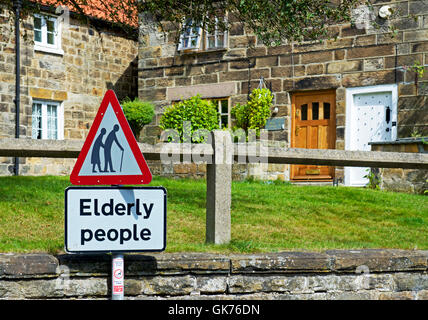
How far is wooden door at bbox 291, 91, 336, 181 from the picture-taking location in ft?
46.7

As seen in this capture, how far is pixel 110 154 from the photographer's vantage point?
3646mm

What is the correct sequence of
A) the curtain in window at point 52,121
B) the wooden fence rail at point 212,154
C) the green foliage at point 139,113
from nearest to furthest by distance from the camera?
1. the wooden fence rail at point 212,154
2. the green foliage at point 139,113
3. the curtain in window at point 52,121

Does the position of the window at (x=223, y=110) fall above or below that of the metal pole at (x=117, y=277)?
above

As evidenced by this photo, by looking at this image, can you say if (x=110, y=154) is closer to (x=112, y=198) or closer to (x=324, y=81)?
(x=112, y=198)

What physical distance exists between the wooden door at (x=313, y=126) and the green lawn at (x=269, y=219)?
4552 millimetres

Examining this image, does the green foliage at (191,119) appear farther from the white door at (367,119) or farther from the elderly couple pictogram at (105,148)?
the elderly couple pictogram at (105,148)

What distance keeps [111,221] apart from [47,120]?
14135 mm

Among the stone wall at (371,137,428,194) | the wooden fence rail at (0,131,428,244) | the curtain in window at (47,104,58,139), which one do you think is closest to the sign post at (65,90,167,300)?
the wooden fence rail at (0,131,428,244)

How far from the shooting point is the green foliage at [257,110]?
14.5m

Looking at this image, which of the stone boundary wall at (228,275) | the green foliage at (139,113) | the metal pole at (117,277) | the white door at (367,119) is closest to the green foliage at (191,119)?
the green foliage at (139,113)

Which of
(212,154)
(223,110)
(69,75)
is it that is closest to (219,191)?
(212,154)

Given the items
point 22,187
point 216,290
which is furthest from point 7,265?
point 22,187

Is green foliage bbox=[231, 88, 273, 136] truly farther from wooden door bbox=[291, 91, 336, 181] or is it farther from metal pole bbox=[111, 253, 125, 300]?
metal pole bbox=[111, 253, 125, 300]

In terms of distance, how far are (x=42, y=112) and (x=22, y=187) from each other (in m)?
8.56
